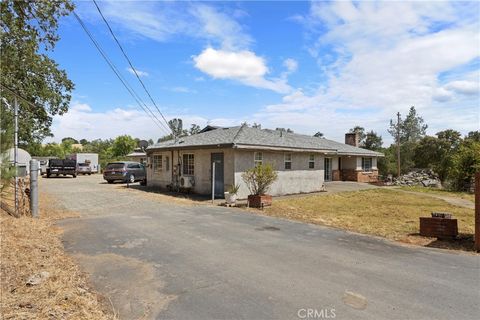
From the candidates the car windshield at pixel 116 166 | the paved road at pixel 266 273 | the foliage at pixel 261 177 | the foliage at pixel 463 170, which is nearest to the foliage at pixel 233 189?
the foliage at pixel 261 177

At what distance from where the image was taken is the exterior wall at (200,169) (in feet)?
53.0

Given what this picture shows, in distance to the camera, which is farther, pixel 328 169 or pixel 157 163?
pixel 328 169

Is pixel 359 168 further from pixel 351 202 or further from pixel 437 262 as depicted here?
pixel 437 262

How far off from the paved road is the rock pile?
24.5 m

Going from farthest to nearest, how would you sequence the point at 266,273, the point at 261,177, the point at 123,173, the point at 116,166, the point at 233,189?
the point at 116,166
the point at 123,173
the point at 233,189
the point at 261,177
the point at 266,273

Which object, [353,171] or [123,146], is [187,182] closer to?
[353,171]

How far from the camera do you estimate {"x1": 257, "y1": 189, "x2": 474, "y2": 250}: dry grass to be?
9.65 m

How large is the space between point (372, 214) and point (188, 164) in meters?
10.3

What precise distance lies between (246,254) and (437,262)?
3745 mm

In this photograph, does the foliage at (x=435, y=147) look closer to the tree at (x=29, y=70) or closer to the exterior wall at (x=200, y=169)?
the exterior wall at (x=200, y=169)

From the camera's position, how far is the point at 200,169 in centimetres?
1761

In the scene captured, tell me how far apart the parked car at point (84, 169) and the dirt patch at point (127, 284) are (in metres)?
38.5

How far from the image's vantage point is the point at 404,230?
31.9 ft

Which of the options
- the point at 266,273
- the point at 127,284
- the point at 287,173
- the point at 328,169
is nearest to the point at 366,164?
the point at 328,169
